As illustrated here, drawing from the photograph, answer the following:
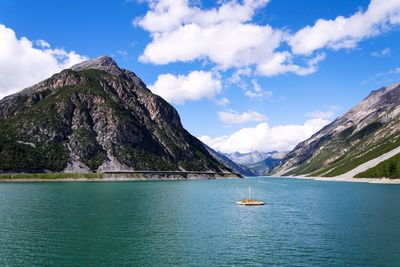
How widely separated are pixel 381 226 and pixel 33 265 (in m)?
75.0

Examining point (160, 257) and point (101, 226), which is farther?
point (101, 226)

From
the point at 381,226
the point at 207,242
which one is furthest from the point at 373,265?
the point at 381,226

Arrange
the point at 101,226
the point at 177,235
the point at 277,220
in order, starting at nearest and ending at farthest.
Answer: the point at 177,235
the point at 101,226
the point at 277,220

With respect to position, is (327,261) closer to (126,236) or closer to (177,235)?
(177,235)

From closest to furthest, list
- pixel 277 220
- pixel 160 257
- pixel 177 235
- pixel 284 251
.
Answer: pixel 160 257 → pixel 284 251 → pixel 177 235 → pixel 277 220

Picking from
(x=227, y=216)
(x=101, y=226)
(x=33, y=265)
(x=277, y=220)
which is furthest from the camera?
(x=227, y=216)

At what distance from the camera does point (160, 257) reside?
6606 centimetres

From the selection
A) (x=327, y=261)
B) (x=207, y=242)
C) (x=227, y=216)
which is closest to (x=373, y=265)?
(x=327, y=261)

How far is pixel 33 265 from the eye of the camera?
60.3m

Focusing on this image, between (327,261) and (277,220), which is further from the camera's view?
(277,220)

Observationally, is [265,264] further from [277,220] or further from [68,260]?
[277,220]

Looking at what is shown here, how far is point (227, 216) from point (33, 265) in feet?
211

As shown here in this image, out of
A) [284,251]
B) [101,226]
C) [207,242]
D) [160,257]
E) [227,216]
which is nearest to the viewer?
[160,257]

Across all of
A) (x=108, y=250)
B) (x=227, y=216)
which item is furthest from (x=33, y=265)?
(x=227, y=216)
